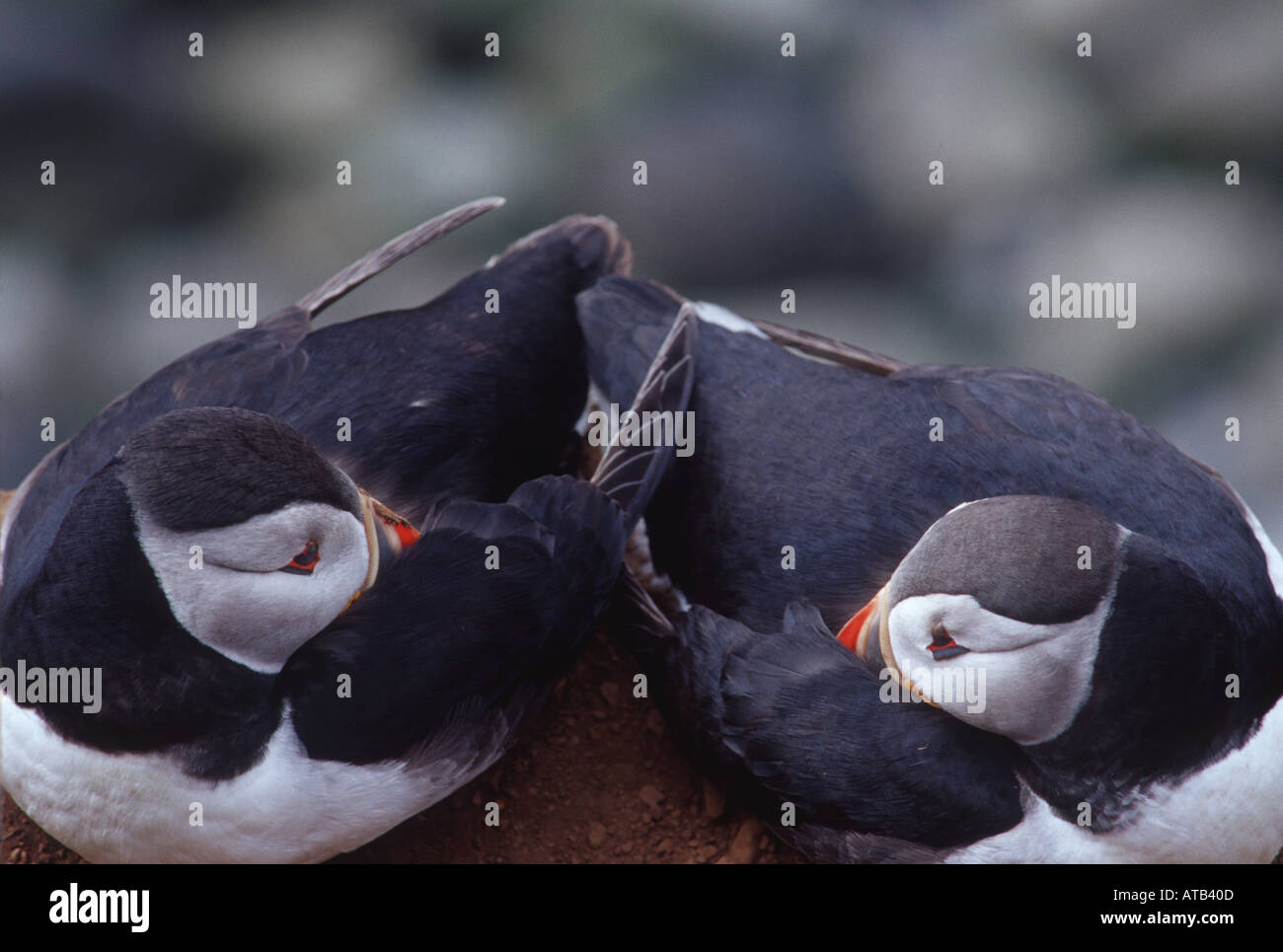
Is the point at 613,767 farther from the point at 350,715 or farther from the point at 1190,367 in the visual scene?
the point at 1190,367

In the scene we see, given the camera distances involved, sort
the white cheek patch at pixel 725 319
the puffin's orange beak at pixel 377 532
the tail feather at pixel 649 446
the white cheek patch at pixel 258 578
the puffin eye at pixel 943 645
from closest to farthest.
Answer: the white cheek patch at pixel 258 578, the puffin eye at pixel 943 645, the puffin's orange beak at pixel 377 532, the tail feather at pixel 649 446, the white cheek patch at pixel 725 319

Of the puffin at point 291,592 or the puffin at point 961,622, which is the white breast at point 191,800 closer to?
the puffin at point 291,592

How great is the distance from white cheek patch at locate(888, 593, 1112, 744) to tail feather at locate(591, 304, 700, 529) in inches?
28.4

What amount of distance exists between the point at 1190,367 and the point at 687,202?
173 centimetres

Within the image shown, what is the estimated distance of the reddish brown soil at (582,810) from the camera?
3.05 metres

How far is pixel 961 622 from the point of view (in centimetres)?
248

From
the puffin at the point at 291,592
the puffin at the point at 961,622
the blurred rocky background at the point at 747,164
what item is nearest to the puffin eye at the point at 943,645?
the puffin at the point at 961,622

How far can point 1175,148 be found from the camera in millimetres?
4008

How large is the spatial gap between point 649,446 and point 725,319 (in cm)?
64

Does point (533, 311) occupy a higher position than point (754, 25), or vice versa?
point (754, 25)

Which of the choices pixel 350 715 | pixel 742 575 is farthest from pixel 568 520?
pixel 350 715

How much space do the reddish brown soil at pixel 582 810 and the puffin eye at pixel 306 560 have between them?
840 millimetres
